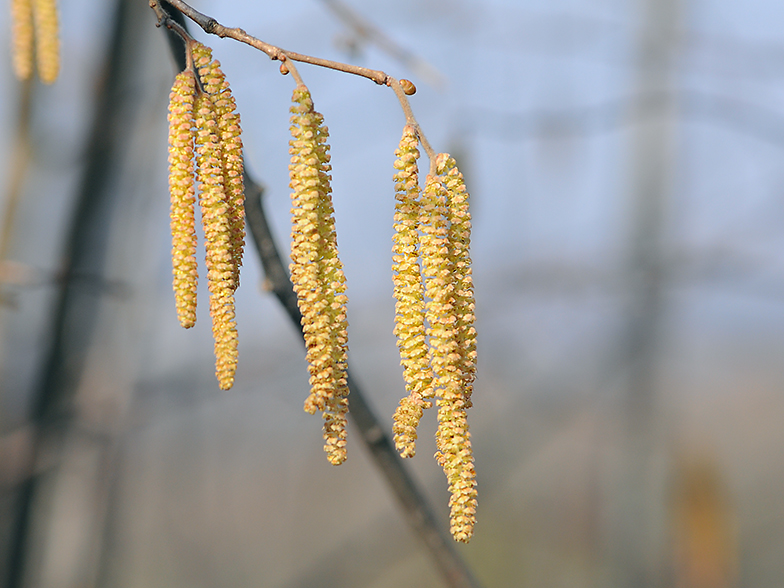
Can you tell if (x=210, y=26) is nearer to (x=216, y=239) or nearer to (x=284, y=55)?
(x=284, y=55)

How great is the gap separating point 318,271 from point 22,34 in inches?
21.8

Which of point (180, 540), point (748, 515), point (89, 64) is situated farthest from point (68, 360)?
point (748, 515)

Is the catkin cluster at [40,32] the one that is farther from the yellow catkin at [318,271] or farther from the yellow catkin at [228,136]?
the yellow catkin at [318,271]

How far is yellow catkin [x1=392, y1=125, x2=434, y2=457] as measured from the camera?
493mm

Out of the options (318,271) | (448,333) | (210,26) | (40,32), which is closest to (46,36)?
(40,32)

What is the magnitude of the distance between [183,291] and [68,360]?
4.30 ft

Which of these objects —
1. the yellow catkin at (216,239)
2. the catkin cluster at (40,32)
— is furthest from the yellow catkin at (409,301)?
the catkin cluster at (40,32)

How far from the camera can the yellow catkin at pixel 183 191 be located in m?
0.50

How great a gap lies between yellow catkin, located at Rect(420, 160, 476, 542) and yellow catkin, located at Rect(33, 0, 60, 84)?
0.52 m

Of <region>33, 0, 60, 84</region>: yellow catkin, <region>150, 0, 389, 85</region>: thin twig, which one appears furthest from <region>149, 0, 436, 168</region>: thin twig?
<region>33, 0, 60, 84</region>: yellow catkin

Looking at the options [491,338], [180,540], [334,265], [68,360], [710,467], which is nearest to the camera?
[334,265]

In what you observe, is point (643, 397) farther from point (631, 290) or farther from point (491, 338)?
point (491, 338)

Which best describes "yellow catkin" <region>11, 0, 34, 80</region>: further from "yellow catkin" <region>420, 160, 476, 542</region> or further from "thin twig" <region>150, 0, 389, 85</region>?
"yellow catkin" <region>420, 160, 476, 542</region>

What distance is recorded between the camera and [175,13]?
550mm
